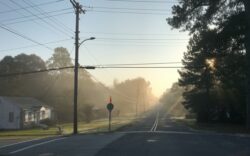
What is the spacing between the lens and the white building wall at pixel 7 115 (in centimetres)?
6125

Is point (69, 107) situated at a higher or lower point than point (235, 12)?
lower

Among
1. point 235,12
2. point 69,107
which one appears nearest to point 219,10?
point 235,12

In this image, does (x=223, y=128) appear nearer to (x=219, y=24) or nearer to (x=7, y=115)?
(x=219, y=24)

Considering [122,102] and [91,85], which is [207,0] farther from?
[122,102]

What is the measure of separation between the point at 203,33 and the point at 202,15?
152cm

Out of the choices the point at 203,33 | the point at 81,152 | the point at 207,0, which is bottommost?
the point at 81,152

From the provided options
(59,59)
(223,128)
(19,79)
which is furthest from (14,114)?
(59,59)

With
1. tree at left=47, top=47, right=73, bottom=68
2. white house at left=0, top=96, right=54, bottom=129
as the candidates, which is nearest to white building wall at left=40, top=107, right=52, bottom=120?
white house at left=0, top=96, right=54, bottom=129

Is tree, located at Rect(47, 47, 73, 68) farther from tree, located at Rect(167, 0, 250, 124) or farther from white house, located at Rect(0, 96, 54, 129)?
tree, located at Rect(167, 0, 250, 124)

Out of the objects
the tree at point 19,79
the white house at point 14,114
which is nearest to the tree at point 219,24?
the white house at point 14,114

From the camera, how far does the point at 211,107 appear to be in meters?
64.3

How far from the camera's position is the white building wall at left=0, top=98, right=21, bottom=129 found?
61.2m

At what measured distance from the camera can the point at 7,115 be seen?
204ft

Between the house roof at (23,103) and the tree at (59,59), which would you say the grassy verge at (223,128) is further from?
the tree at (59,59)
